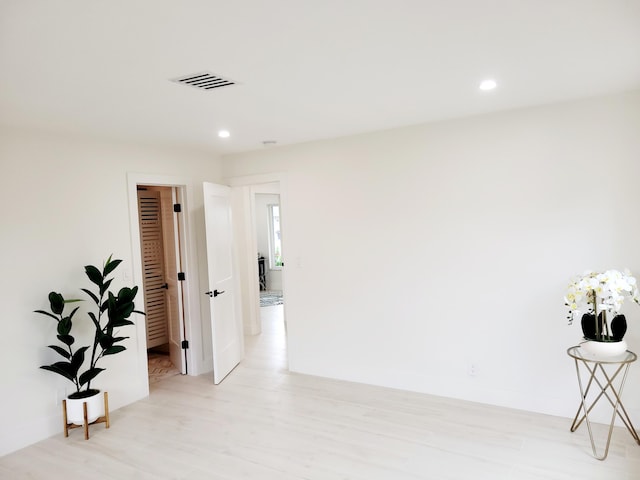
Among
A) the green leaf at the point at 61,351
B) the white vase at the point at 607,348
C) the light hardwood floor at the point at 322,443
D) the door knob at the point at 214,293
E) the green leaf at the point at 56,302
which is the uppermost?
the green leaf at the point at 56,302

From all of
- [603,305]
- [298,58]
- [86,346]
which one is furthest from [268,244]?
[298,58]

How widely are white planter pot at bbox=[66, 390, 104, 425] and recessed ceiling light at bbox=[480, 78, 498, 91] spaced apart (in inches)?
147

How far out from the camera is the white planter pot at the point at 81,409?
11.4 feet

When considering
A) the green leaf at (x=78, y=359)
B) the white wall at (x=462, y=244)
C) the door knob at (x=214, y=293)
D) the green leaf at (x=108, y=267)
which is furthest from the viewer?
the door knob at (x=214, y=293)

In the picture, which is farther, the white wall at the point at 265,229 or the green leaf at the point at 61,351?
the white wall at the point at 265,229

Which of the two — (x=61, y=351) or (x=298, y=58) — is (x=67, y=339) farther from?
(x=298, y=58)

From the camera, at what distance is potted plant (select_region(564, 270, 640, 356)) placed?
112 inches

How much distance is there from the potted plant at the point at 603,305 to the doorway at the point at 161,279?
3.80m

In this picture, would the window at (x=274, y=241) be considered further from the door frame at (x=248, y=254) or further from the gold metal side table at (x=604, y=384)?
the gold metal side table at (x=604, y=384)

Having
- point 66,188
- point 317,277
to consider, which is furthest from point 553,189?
point 66,188

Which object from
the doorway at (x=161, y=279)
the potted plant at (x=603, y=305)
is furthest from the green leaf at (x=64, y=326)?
the potted plant at (x=603, y=305)

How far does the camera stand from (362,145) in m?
4.28

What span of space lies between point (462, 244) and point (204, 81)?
250cm

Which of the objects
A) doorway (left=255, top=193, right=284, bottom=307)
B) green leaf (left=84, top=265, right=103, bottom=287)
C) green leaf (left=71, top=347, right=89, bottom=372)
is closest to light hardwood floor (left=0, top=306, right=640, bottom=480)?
green leaf (left=71, top=347, right=89, bottom=372)
